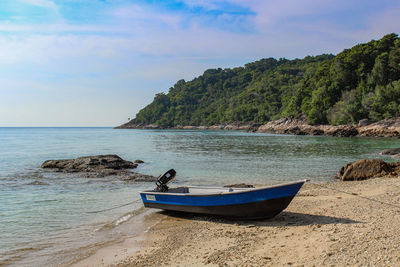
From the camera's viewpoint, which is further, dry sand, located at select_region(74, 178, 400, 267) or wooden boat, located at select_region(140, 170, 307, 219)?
wooden boat, located at select_region(140, 170, 307, 219)

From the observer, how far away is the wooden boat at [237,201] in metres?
8.91

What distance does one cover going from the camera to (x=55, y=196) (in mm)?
14227

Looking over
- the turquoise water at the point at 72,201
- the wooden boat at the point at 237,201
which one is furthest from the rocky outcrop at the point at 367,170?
the wooden boat at the point at 237,201

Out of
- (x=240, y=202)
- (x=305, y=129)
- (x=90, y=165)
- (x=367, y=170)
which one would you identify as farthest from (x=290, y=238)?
(x=305, y=129)

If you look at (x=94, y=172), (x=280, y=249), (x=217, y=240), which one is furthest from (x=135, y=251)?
(x=94, y=172)

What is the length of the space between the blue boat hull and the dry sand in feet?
1.12

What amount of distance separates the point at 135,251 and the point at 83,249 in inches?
59.9

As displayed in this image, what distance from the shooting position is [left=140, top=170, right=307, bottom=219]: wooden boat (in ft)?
29.2

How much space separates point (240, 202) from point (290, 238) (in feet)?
6.93

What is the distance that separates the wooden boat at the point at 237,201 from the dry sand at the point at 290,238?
1.13ft

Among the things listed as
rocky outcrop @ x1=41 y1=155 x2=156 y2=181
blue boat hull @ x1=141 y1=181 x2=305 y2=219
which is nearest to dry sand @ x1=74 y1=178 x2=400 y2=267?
blue boat hull @ x1=141 y1=181 x2=305 y2=219

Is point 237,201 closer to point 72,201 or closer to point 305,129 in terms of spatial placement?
point 72,201

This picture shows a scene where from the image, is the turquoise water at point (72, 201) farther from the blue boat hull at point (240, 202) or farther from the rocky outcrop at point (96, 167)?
the blue boat hull at point (240, 202)

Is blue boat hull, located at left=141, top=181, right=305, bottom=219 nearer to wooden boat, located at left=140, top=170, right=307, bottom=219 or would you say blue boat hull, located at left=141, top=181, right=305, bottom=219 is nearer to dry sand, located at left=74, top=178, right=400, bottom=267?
wooden boat, located at left=140, top=170, right=307, bottom=219
